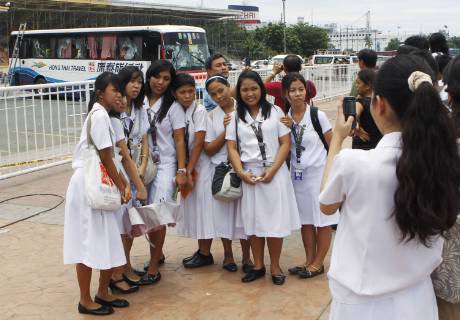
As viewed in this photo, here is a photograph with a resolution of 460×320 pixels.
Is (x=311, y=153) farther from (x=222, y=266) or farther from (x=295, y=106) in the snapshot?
(x=222, y=266)

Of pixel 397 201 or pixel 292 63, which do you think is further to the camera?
pixel 292 63

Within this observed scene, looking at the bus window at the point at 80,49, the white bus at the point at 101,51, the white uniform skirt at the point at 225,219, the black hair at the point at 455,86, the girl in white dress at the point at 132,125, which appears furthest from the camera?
the bus window at the point at 80,49

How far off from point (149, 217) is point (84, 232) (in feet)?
1.63

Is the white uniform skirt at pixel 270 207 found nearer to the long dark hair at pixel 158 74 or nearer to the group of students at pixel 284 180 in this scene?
the group of students at pixel 284 180

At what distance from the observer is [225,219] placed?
13.0 ft

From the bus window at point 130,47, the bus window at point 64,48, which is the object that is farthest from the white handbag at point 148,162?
the bus window at point 64,48

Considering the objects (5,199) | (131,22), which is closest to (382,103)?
(5,199)

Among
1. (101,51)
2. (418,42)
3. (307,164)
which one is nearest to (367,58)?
(418,42)

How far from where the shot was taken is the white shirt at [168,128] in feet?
12.6

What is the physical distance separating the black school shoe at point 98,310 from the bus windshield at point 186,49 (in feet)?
49.1

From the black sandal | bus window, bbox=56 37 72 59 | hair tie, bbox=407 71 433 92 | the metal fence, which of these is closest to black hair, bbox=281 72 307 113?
the black sandal

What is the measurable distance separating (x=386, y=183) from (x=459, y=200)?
9.6 inches

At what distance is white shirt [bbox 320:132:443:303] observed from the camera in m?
1.65

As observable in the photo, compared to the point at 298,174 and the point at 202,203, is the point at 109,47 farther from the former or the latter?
the point at 298,174
